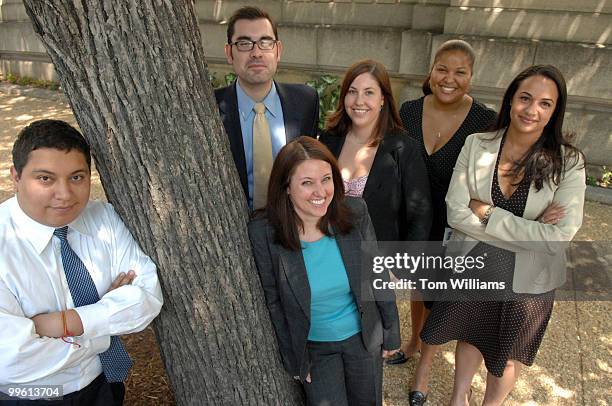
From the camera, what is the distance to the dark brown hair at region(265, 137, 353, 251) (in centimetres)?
221

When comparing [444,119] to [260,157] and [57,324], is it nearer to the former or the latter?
[260,157]

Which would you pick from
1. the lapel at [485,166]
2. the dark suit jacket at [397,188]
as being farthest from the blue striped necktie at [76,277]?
the lapel at [485,166]

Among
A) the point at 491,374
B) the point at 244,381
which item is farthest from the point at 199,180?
the point at 491,374

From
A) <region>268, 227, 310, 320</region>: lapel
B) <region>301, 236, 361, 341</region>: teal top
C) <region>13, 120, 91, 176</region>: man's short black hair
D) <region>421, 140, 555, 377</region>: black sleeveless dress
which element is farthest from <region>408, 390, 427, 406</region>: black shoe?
<region>13, 120, 91, 176</region>: man's short black hair

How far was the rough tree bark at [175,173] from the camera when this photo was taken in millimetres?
1694

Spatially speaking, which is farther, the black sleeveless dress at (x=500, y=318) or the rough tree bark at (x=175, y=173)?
the black sleeveless dress at (x=500, y=318)

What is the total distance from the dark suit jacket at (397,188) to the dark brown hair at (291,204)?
1.33 ft

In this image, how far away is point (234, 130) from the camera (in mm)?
2691

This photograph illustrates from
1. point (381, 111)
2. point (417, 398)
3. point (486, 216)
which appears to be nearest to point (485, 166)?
point (486, 216)

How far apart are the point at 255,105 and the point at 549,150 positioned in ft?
5.19

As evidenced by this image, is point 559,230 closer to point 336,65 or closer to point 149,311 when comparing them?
point 149,311

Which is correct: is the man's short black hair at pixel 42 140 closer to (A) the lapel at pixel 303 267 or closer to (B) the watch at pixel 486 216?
(A) the lapel at pixel 303 267

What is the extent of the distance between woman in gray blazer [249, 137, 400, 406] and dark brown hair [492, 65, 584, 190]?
2.85 feet

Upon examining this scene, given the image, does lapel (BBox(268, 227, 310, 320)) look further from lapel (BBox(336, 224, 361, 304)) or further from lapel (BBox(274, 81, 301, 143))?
lapel (BBox(274, 81, 301, 143))
